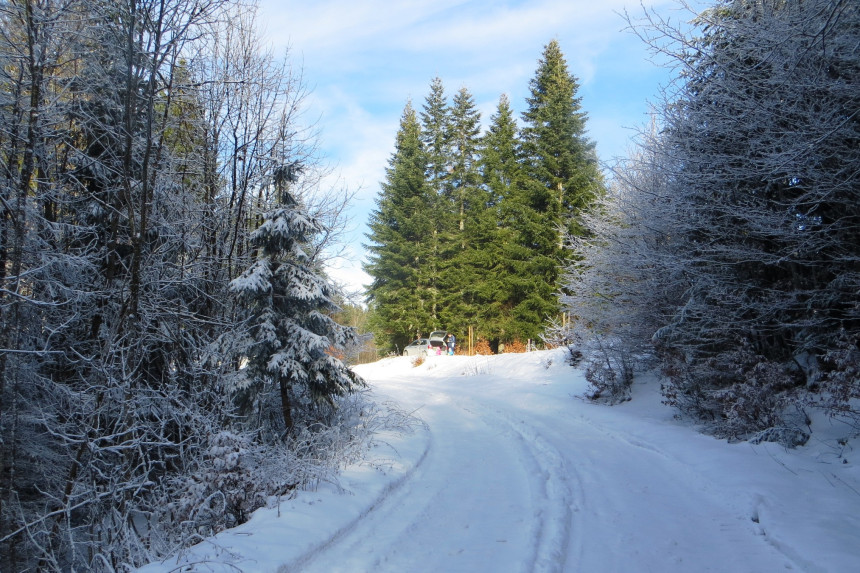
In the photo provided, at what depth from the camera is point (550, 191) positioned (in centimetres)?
2866

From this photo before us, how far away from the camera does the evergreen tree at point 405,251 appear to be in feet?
115

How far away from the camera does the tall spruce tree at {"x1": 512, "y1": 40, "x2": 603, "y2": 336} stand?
28609 millimetres

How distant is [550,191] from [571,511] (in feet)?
83.2

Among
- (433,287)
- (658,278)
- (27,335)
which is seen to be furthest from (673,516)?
(433,287)

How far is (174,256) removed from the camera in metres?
9.54

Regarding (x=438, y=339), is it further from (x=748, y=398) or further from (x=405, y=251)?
(x=748, y=398)

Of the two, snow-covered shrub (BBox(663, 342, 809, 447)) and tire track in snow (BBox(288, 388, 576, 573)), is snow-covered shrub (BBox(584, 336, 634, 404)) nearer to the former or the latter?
snow-covered shrub (BBox(663, 342, 809, 447))

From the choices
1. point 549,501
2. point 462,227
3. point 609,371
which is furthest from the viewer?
point 462,227

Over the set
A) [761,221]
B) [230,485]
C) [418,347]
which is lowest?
[230,485]

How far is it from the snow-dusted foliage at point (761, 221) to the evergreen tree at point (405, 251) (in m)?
25.2

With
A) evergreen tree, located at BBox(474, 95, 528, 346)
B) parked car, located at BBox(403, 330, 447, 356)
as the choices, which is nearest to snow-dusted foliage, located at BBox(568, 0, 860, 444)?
evergreen tree, located at BBox(474, 95, 528, 346)

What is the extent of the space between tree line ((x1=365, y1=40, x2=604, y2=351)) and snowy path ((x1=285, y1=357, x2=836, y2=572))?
2081 cm

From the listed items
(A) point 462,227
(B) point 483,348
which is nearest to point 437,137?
(A) point 462,227

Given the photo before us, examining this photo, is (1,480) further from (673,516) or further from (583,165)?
(583,165)
